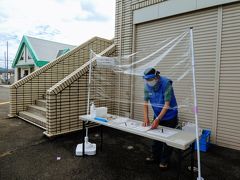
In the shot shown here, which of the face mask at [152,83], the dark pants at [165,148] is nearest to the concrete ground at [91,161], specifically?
the dark pants at [165,148]

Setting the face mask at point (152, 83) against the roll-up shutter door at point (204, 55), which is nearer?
the face mask at point (152, 83)

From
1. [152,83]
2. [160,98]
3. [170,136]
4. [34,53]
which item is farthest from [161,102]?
[34,53]

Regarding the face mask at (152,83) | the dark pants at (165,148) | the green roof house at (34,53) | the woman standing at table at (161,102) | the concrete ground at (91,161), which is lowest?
the concrete ground at (91,161)

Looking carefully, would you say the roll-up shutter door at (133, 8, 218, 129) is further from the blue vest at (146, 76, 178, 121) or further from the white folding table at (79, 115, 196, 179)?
the white folding table at (79, 115, 196, 179)

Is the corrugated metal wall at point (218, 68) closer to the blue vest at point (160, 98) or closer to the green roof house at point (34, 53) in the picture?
the blue vest at point (160, 98)

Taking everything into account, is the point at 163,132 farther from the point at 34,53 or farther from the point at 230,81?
the point at 34,53

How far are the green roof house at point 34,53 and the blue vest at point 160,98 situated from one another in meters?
9.80

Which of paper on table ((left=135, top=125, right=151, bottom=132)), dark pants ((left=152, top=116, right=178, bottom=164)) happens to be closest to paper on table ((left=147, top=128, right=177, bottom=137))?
paper on table ((left=135, top=125, right=151, bottom=132))

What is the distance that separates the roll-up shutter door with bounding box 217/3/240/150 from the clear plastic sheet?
0.71 metres

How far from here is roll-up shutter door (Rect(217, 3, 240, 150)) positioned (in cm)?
349

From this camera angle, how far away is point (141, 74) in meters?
3.03

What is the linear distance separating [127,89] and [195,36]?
2.16 metres

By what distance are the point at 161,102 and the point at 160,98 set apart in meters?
0.07

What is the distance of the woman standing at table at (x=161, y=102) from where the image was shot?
245 cm
